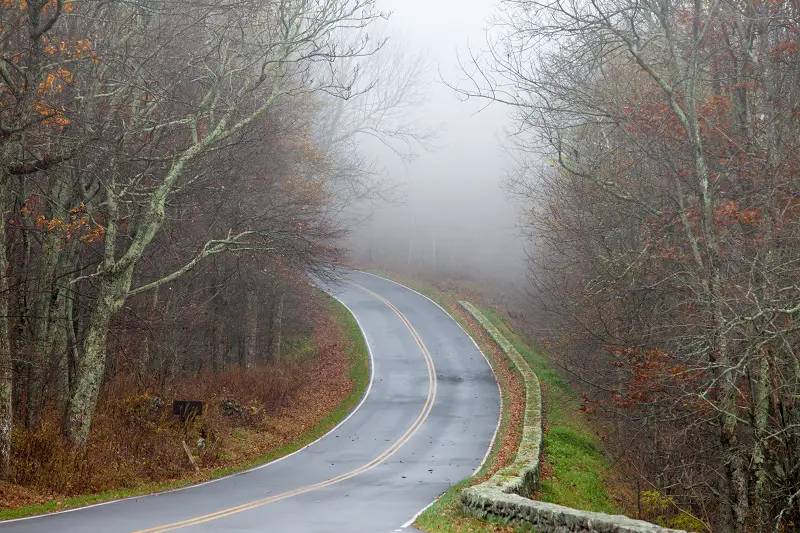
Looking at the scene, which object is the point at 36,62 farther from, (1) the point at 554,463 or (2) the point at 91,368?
(1) the point at 554,463

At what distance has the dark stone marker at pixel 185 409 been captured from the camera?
2144cm

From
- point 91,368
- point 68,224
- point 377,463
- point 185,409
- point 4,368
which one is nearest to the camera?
point 4,368

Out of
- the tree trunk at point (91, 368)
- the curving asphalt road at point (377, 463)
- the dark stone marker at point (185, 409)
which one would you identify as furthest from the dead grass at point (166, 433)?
the curving asphalt road at point (377, 463)

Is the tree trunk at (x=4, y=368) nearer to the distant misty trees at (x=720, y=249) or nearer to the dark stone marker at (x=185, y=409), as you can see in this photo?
the dark stone marker at (x=185, y=409)

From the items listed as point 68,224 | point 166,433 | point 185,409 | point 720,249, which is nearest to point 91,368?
point 68,224

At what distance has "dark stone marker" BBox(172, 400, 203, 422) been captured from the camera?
21.4 m

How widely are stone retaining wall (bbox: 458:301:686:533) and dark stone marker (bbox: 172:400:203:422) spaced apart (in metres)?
8.87

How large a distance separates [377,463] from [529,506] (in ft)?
34.8

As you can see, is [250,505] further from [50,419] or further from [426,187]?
[426,187]

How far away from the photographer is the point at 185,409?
2147 cm

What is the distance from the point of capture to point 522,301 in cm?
5606

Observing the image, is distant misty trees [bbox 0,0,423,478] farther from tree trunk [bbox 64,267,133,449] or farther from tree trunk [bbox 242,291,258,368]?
tree trunk [bbox 242,291,258,368]

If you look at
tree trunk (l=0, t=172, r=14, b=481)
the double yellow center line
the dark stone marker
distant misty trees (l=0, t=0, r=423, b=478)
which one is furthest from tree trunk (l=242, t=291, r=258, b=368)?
tree trunk (l=0, t=172, r=14, b=481)

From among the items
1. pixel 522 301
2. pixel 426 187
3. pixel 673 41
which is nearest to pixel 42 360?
pixel 673 41
